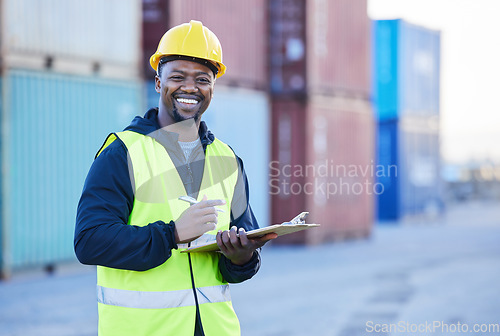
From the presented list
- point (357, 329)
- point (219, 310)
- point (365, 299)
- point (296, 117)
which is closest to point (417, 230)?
point (296, 117)

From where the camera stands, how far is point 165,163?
2066 millimetres

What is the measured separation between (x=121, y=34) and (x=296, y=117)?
4696 millimetres

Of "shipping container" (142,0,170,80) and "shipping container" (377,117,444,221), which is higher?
"shipping container" (142,0,170,80)

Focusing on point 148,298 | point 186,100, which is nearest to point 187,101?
point 186,100

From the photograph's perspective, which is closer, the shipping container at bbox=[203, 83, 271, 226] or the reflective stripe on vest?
the reflective stripe on vest

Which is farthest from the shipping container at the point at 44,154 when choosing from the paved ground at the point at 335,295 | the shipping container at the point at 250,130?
the shipping container at the point at 250,130

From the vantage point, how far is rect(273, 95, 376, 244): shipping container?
43.4 ft

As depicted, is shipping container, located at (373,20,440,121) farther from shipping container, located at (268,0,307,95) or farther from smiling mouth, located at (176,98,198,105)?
smiling mouth, located at (176,98,198,105)

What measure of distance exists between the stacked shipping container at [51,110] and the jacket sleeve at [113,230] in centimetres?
747

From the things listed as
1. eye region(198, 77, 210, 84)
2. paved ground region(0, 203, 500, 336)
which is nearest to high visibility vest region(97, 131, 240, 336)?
eye region(198, 77, 210, 84)

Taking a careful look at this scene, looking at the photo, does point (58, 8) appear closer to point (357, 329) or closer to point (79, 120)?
point (79, 120)

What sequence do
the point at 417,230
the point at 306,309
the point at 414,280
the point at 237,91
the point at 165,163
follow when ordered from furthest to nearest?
the point at 417,230
the point at 237,91
the point at 414,280
the point at 306,309
the point at 165,163

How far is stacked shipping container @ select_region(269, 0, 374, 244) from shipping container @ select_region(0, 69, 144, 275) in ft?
15.5

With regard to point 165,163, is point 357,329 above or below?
below
